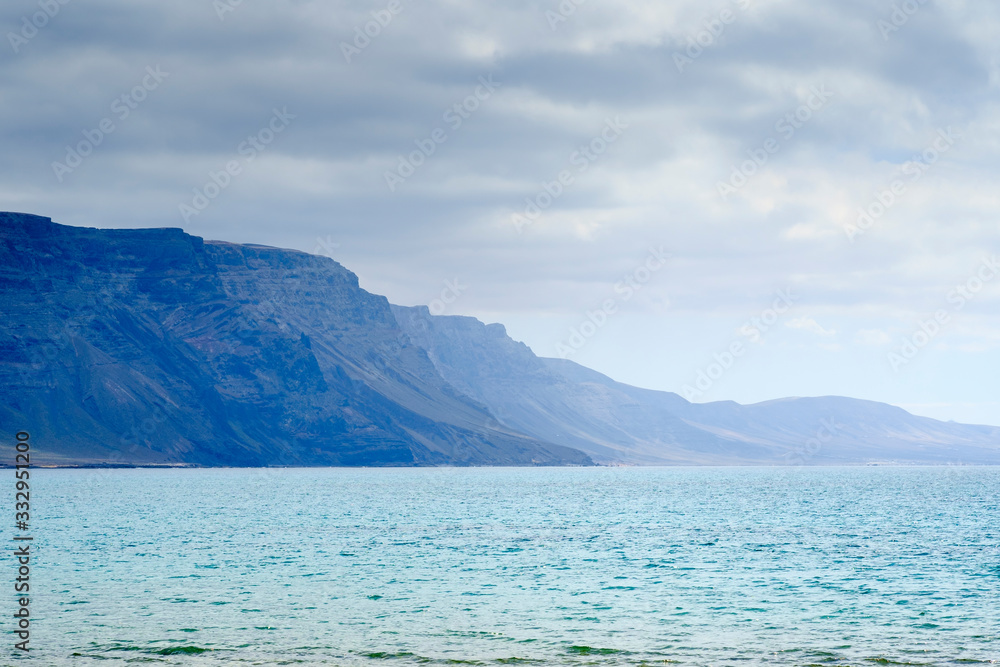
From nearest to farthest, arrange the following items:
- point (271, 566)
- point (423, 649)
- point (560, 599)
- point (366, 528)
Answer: point (423, 649) < point (560, 599) < point (271, 566) < point (366, 528)

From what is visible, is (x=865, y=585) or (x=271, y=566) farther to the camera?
(x=271, y=566)

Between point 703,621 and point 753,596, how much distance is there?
8.66 meters

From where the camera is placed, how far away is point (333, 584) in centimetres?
6088

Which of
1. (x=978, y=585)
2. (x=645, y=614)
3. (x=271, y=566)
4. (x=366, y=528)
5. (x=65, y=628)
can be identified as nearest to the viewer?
(x=65, y=628)

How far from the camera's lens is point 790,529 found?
10331 centimetres

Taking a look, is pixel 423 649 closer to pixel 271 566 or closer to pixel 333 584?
pixel 333 584

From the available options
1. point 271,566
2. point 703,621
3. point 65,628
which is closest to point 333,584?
point 271,566

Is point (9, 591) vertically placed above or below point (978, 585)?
below

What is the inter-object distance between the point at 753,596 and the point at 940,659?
16.9 metres

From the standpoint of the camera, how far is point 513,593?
188ft

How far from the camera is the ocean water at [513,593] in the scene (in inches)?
1641

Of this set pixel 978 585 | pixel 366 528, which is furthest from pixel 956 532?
pixel 366 528

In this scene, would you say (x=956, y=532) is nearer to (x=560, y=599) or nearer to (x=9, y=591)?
(x=560, y=599)

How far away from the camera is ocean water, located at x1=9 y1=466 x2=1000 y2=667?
137 feet
